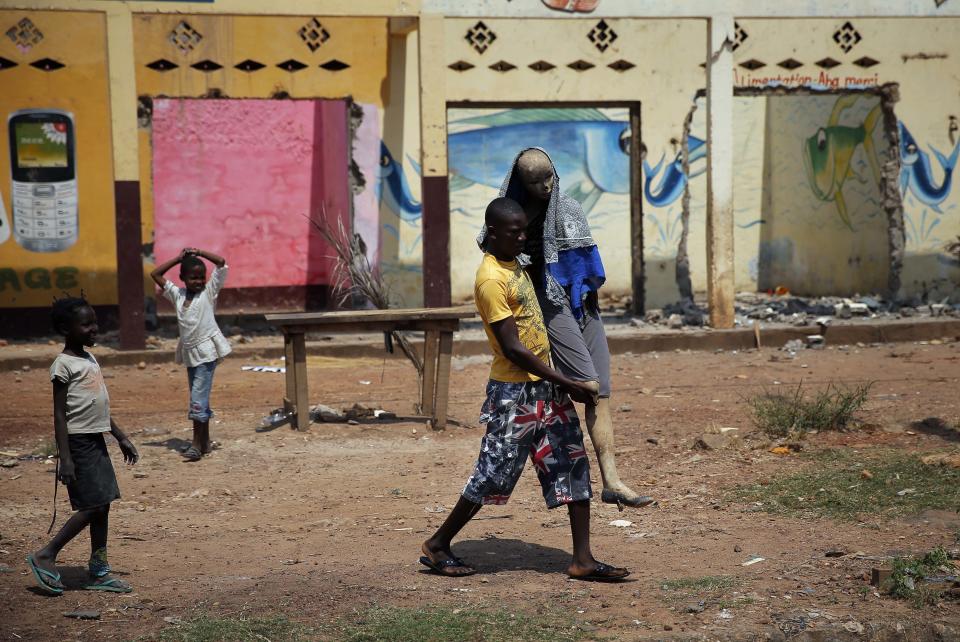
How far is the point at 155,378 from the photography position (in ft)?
37.1

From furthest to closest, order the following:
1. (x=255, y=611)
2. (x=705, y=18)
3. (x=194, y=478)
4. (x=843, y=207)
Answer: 1. (x=843, y=207)
2. (x=705, y=18)
3. (x=194, y=478)
4. (x=255, y=611)

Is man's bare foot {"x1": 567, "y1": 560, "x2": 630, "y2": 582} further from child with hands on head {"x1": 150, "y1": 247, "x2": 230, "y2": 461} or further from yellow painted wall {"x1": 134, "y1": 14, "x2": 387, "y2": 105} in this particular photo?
yellow painted wall {"x1": 134, "y1": 14, "x2": 387, "y2": 105}

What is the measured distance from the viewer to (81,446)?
4.93 metres

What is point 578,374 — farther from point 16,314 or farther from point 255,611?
point 16,314

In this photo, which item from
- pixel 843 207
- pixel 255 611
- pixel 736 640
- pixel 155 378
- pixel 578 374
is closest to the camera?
pixel 736 640

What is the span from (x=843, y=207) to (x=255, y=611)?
47.3 feet

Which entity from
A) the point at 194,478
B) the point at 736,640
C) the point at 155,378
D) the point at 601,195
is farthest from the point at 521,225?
the point at 601,195

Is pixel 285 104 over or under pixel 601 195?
over

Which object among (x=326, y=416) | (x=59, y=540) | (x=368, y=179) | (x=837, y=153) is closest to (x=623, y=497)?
(x=59, y=540)

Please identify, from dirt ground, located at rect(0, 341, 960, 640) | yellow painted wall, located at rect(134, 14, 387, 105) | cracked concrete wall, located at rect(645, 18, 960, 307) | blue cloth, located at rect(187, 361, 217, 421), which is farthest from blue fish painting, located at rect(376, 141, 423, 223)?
blue cloth, located at rect(187, 361, 217, 421)

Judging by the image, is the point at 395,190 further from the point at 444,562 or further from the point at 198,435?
the point at 444,562

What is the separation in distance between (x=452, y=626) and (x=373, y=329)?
4300 mm

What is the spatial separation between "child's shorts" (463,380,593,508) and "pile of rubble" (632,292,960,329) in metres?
8.87

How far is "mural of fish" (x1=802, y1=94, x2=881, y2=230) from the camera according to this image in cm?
1652
